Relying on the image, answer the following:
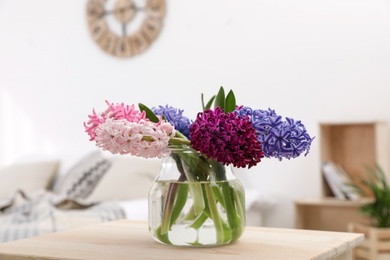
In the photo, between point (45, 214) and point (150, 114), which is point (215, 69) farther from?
point (150, 114)

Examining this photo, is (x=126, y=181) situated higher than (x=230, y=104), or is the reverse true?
(x=230, y=104)

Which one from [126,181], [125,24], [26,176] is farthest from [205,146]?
[125,24]

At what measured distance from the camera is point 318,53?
3.54 metres

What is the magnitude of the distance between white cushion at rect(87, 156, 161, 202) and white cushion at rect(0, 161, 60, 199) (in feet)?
1.74

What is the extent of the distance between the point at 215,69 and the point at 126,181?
3.04 feet

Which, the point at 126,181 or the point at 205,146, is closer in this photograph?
the point at 205,146

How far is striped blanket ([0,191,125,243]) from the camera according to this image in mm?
2467

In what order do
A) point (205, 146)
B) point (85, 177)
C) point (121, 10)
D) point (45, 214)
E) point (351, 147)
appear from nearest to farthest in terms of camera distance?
point (205, 146)
point (45, 214)
point (351, 147)
point (85, 177)
point (121, 10)

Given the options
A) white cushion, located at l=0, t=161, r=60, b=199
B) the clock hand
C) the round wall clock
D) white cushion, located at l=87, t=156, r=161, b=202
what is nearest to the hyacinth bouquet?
white cushion, located at l=87, t=156, r=161, b=202

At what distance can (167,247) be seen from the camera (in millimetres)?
1400

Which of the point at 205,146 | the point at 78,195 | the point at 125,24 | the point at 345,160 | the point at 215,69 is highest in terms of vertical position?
the point at 125,24

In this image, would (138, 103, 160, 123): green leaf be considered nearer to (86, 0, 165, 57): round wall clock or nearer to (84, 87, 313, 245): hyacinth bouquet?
(84, 87, 313, 245): hyacinth bouquet

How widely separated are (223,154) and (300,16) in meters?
2.44

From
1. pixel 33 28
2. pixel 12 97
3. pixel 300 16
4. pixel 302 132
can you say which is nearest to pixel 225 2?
pixel 300 16
